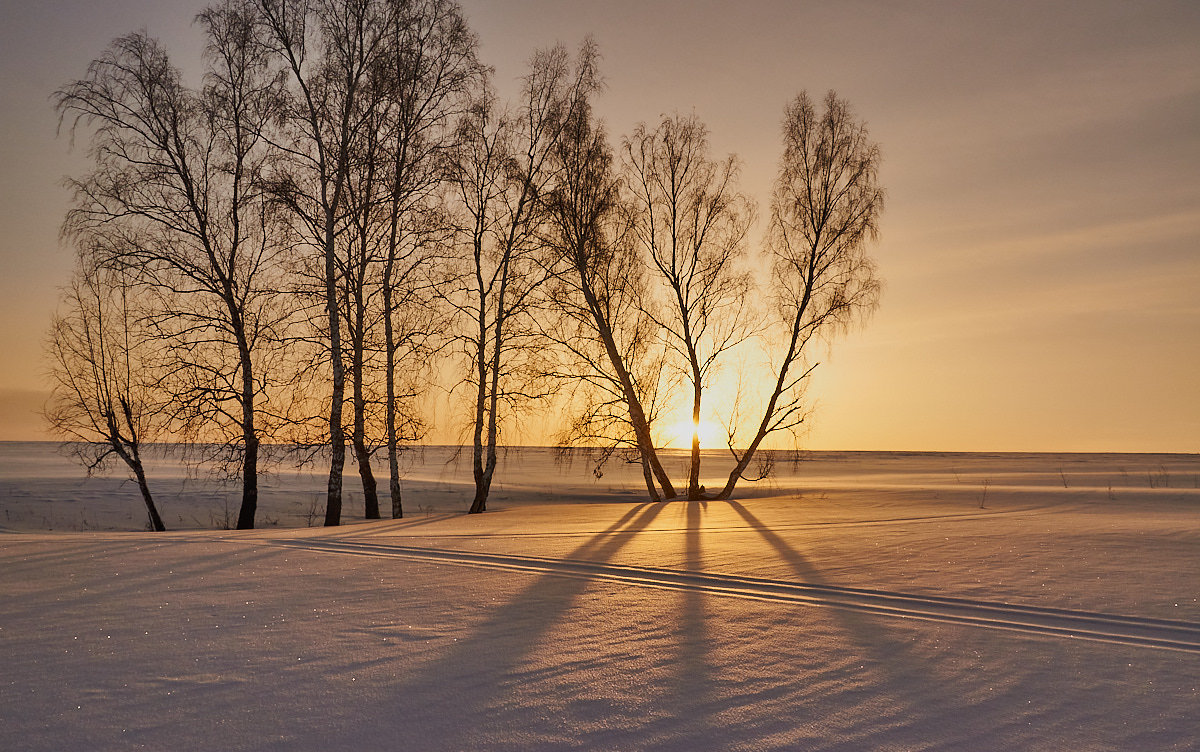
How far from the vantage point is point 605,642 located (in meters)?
5.49

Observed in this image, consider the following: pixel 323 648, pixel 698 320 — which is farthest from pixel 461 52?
pixel 323 648

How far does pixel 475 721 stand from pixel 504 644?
1.45 meters

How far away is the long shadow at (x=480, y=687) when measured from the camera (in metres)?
3.79

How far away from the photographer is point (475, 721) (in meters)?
3.96

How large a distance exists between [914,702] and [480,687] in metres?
2.47

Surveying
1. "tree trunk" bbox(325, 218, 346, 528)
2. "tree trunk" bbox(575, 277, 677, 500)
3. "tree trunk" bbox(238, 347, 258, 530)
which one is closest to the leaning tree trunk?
"tree trunk" bbox(238, 347, 258, 530)

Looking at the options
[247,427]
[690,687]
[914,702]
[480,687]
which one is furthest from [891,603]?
[247,427]

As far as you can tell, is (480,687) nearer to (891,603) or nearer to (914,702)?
(914,702)

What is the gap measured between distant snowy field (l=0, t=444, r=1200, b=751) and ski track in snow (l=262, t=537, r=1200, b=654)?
0.13ft

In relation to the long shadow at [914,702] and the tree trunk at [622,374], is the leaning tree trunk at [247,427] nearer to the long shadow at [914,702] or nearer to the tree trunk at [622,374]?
the tree trunk at [622,374]

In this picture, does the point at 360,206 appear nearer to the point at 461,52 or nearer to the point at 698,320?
the point at 461,52

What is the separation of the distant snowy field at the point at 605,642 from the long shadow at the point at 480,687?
0.07ft

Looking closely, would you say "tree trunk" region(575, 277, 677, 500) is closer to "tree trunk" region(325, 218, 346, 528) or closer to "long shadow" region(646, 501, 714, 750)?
"tree trunk" region(325, 218, 346, 528)

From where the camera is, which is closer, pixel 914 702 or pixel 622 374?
pixel 914 702
